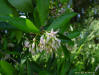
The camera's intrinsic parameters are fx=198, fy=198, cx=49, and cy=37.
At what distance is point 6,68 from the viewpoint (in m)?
1.06

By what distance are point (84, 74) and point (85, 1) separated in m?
6.51

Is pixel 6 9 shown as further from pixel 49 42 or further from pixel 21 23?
pixel 49 42

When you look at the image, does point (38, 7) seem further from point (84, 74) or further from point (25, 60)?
point (84, 74)

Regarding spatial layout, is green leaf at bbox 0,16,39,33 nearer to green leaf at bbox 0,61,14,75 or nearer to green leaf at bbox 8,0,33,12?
green leaf at bbox 8,0,33,12

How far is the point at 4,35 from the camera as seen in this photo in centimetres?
125

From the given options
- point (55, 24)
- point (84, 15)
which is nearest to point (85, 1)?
point (84, 15)

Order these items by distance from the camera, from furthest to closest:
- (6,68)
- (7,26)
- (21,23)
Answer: (6,68) → (7,26) → (21,23)

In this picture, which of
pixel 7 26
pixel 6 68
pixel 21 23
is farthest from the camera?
pixel 6 68

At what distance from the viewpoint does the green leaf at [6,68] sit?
1.03 m

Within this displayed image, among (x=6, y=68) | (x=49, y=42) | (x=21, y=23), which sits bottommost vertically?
(x=6, y=68)

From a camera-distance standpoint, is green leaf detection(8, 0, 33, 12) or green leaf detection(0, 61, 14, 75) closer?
green leaf detection(8, 0, 33, 12)

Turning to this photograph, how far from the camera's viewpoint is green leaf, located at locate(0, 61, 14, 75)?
103cm

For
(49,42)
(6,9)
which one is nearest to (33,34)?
(49,42)

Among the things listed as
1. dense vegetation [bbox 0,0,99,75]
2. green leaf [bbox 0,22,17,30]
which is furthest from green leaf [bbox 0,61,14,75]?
green leaf [bbox 0,22,17,30]
